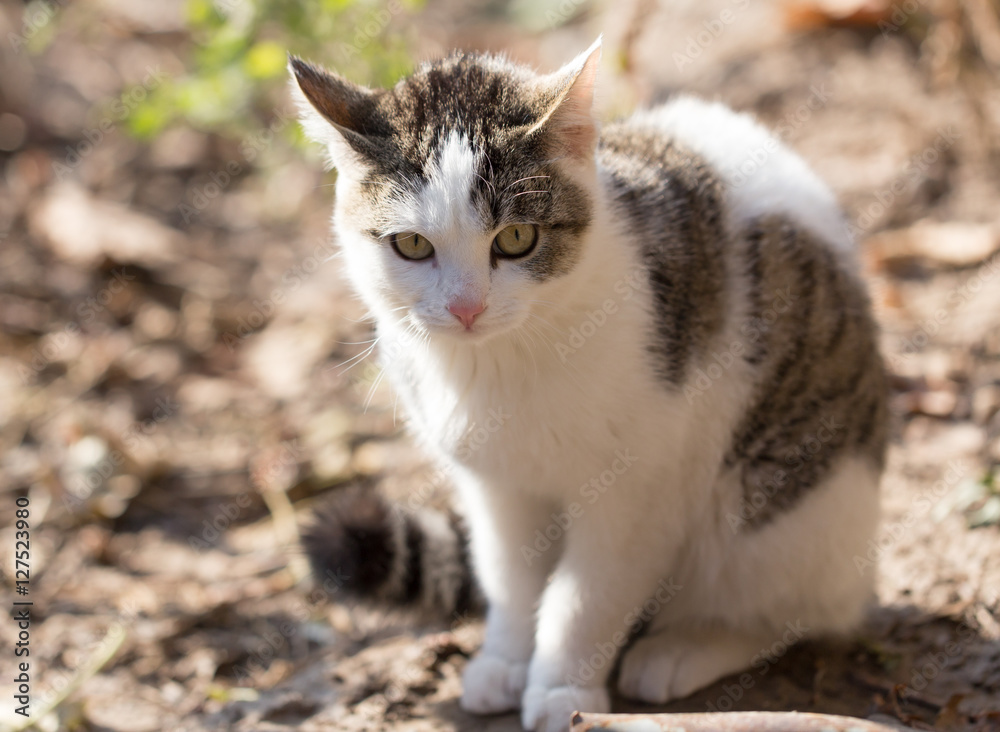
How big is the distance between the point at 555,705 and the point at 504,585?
41 cm

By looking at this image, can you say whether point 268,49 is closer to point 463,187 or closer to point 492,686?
point 463,187

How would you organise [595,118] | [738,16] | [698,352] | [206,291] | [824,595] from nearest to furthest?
[595,118] < [698,352] < [824,595] < [206,291] < [738,16]

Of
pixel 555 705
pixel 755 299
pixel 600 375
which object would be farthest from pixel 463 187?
pixel 555 705

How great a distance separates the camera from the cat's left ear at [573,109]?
2.04 m

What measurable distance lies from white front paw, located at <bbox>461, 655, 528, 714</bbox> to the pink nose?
1.19 m

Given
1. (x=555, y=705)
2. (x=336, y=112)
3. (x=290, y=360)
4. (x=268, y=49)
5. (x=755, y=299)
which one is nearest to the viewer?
(x=336, y=112)

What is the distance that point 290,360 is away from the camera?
4.65 meters

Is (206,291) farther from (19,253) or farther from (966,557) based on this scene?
(966,557)

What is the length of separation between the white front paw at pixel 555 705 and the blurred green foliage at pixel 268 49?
2523 mm

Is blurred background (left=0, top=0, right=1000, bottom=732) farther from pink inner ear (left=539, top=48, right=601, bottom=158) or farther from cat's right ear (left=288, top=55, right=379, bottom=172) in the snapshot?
pink inner ear (left=539, top=48, right=601, bottom=158)

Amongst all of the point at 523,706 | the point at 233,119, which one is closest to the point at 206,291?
the point at 233,119

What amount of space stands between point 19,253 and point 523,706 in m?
4.65

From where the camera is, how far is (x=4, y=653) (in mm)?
2863

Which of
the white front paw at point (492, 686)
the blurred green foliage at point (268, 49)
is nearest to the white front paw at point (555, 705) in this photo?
the white front paw at point (492, 686)
